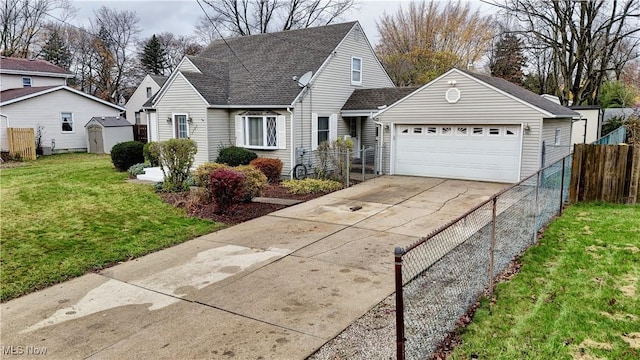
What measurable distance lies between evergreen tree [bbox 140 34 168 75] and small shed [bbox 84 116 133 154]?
21.6m

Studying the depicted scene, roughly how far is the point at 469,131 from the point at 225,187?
9.14 m

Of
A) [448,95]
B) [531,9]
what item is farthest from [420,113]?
[531,9]

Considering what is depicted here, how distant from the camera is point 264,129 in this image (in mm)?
16984

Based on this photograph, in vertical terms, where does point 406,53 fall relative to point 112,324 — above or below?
above

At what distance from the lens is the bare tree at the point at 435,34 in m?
33.8

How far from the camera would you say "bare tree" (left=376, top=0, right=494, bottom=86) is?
33778mm

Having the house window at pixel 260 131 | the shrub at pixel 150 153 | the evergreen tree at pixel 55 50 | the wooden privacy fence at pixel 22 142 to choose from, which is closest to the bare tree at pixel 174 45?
the evergreen tree at pixel 55 50

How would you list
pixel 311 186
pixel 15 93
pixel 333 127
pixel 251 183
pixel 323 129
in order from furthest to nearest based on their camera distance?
pixel 15 93 → pixel 333 127 → pixel 323 129 → pixel 311 186 → pixel 251 183

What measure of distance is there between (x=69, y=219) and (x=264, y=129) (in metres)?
8.37

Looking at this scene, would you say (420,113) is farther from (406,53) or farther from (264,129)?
(406,53)

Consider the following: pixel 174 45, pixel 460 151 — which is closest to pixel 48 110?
pixel 460 151

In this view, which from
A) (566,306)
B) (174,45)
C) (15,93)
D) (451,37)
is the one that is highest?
(174,45)

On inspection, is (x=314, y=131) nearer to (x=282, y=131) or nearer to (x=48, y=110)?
(x=282, y=131)

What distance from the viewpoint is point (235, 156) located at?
16.0 m
